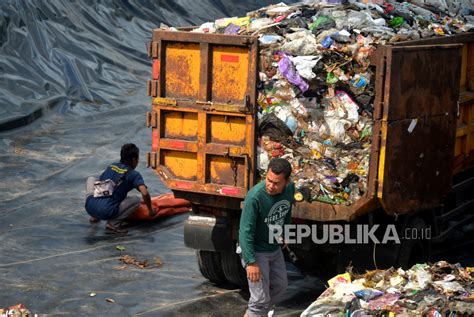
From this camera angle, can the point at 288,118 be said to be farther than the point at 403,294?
Yes

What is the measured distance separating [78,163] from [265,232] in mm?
6747

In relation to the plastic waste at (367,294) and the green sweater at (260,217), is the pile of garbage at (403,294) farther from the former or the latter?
the green sweater at (260,217)

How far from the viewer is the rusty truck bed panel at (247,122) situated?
7.74 meters

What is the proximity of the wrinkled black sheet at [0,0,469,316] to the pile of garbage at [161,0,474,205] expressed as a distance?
1.42 m

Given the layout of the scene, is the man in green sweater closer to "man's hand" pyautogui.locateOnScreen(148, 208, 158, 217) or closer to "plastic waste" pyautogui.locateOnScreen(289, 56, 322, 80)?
"plastic waste" pyautogui.locateOnScreen(289, 56, 322, 80)

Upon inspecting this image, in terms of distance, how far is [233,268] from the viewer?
890 centimetres

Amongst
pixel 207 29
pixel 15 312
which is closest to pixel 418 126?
pixel 207 29

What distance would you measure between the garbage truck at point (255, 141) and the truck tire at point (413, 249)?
16 millimetres

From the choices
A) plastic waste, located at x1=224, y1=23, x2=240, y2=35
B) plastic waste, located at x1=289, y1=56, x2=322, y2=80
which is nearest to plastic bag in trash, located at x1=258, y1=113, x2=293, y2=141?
plastic waste, located at x1=289, y1=56, x2=322, y2=80

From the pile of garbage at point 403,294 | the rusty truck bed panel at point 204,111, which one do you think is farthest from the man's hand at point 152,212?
the pile of garbage at point 403,294

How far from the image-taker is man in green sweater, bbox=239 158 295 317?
7.09 meters

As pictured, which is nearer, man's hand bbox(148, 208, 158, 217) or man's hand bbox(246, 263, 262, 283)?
man's hand bbox(246, 263, 262, 283)

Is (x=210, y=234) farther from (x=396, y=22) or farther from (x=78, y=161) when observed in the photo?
(x=78, y=161)

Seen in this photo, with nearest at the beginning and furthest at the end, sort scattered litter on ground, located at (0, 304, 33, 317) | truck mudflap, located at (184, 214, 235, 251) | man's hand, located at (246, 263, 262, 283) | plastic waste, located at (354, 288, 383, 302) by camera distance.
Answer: plastic waste, located at (354, 288, 383, 302) < man's hand, located at (246, 263, 262, 283) < scattered litter on ground, located at (0, 304, 33, 317) < truck mudflap, located at (184, 214, 235, 251)
